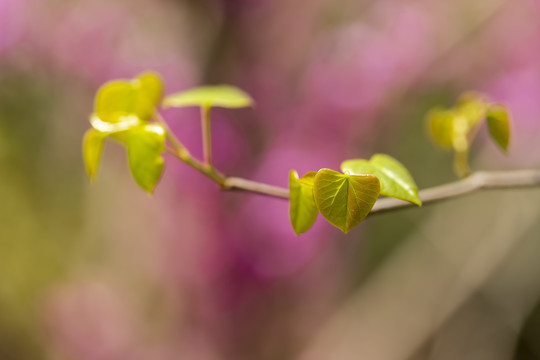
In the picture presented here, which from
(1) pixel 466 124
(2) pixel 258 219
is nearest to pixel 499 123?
(1) pixel 466 124

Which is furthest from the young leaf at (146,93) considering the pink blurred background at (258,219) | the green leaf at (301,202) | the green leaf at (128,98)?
the pink blurred background at (258,219)

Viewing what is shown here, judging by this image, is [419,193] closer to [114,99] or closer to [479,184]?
[479,184]

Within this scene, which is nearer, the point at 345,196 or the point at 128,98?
the point at 345,196

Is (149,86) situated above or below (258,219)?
above

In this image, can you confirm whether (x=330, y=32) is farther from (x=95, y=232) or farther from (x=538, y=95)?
(x=95, y=232)

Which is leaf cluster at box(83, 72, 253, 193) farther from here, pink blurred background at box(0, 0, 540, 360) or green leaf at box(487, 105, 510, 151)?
pink blurred background at box(0, 0, 540, 360)

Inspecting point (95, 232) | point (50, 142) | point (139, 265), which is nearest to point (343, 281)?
point (139, 265)
